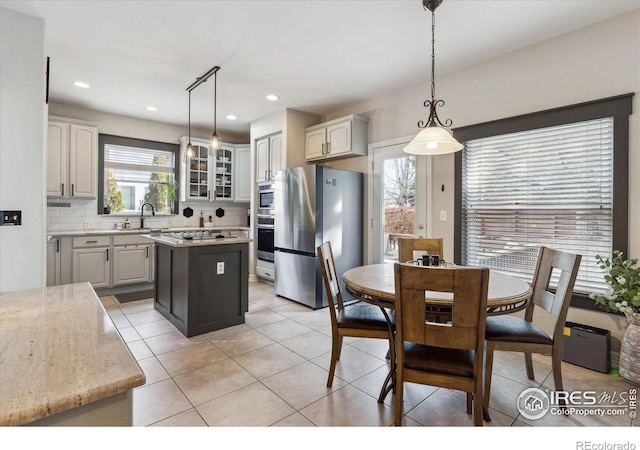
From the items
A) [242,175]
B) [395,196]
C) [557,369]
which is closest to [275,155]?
[242,175]

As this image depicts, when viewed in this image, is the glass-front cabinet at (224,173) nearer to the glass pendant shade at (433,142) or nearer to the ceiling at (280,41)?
the ceiling at (280,41)

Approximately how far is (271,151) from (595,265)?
13.5ft

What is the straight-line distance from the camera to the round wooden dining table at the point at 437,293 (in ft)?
5.32

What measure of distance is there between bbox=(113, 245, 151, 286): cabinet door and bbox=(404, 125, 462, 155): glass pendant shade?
414 cm

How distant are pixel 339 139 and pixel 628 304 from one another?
10.9ft

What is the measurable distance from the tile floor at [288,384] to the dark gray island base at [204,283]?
0.14 m

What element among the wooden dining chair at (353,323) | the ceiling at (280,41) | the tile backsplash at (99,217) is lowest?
the wooden dining chair at (353,323)

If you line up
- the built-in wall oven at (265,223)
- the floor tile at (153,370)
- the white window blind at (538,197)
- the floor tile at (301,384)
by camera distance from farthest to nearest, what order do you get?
the built-in wall oven at (265,223) < the white window blind at (538,197) < the floor tile at (153,370) < the floor tile at (301,384)

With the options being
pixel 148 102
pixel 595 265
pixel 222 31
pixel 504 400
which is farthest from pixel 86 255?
pixel 595 265

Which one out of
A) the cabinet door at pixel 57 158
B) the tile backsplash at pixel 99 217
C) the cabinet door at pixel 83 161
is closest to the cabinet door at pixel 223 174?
the tile backsplash at pixel 99 217

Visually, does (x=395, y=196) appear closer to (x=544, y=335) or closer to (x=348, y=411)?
(x=544, y=335)

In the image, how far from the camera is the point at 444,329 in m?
1.52

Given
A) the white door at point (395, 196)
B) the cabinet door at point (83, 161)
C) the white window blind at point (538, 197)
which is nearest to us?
the white window blind at point (538, 197)

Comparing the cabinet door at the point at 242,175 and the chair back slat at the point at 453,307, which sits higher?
the cabinet door at the point at 242,175
